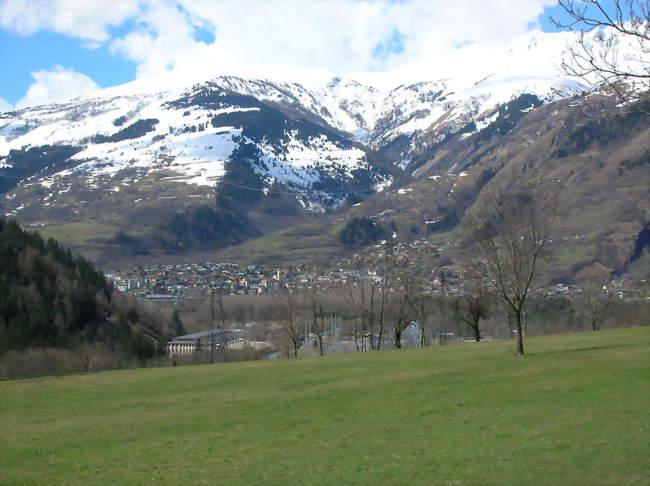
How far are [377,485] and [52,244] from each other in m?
111

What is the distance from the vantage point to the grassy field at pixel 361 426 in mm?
17969

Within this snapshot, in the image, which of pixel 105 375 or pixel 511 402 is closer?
pixel 511 402

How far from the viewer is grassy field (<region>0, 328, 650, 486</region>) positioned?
707 inches

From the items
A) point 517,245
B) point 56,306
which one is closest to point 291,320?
point 517,245

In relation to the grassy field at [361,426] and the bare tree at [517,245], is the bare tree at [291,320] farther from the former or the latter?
the grassy field at [361,426]

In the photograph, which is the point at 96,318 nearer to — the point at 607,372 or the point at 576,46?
the point at 607,372

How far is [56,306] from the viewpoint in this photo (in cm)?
10319

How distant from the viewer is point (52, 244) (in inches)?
4651

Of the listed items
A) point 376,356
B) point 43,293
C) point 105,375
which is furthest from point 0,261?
point 376,356

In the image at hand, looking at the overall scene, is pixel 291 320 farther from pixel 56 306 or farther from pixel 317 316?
pixel 56 306

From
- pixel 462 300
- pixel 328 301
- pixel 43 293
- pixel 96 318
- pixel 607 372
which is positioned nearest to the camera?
pixel 607 372

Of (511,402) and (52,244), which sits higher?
(52,244)

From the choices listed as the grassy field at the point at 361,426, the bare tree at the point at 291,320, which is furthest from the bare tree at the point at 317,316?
the grassy field at the point at 361,426

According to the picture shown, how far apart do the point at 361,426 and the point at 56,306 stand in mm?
88329
